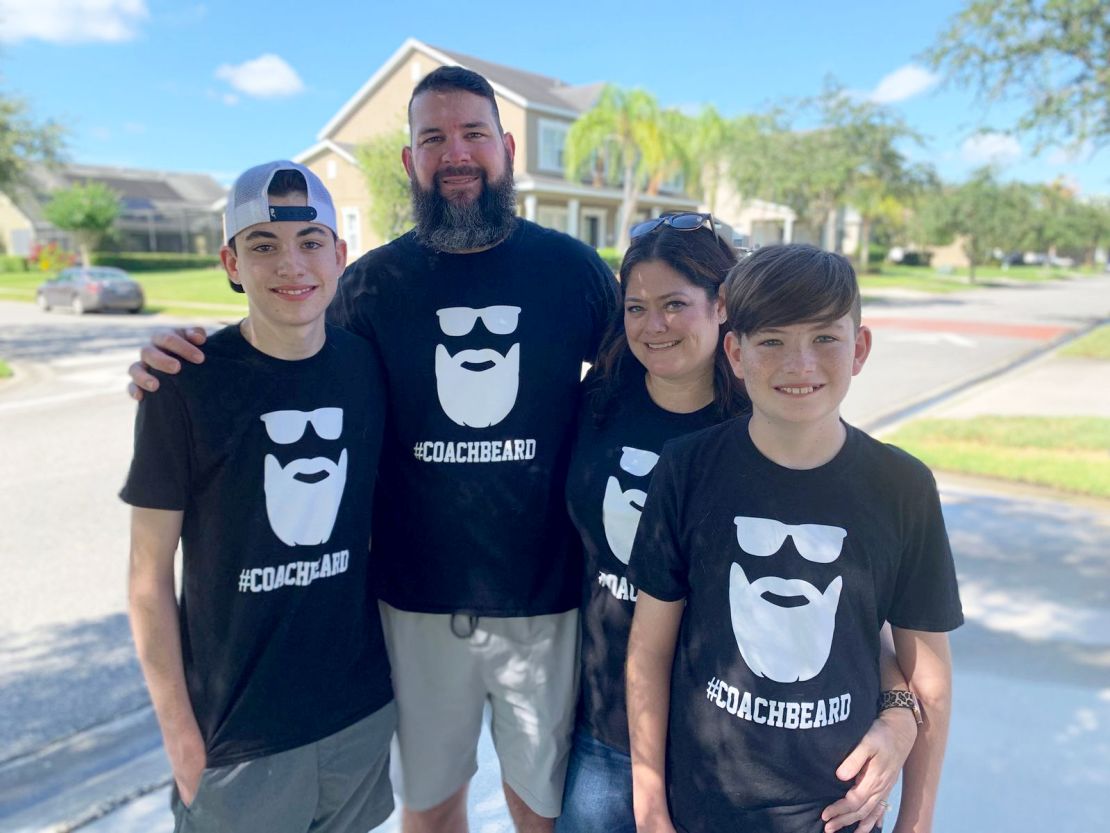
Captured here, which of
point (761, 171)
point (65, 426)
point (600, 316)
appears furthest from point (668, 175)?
point (600, 316)

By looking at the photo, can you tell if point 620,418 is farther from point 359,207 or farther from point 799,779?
point 359,207

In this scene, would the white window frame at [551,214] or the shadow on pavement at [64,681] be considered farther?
the white window frame at [551,214]

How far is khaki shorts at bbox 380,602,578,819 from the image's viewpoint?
2.40 m

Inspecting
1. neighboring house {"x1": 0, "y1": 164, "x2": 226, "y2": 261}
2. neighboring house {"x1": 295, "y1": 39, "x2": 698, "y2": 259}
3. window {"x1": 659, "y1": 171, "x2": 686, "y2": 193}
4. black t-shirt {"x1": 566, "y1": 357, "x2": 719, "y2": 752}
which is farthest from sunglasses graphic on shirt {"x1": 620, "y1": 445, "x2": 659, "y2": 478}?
neighboring house {"x1": 0, "y1": 164, "x2": 226, "y2": 261}

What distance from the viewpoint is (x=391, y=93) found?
30344 millimetres

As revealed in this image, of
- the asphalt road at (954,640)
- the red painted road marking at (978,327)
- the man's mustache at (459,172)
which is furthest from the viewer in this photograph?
the red painted road marking at (978,327)

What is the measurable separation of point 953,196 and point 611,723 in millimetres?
59606

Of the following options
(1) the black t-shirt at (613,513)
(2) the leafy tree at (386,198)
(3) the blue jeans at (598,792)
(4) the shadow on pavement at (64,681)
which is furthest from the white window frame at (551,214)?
(3) the blue jeans at (598,792)

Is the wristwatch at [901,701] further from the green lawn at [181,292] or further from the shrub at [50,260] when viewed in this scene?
the shrub at [50,260]

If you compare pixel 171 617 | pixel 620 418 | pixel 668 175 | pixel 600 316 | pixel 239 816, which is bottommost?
pixel 239 816

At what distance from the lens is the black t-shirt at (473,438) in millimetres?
2318

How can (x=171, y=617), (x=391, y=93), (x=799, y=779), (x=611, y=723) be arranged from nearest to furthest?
(x=799, y=779)
(x=171, y=617)
(x=611, y=723)
(x=391, y=93)

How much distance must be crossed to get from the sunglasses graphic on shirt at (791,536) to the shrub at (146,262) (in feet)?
143

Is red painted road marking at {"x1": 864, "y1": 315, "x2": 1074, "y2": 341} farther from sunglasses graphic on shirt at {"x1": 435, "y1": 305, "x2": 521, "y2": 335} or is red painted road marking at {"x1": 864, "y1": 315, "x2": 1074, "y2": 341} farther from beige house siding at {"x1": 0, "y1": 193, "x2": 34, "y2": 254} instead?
beige house siding at {"x1": 0, "y1": 193, "x2": 34, "y2": 254}
